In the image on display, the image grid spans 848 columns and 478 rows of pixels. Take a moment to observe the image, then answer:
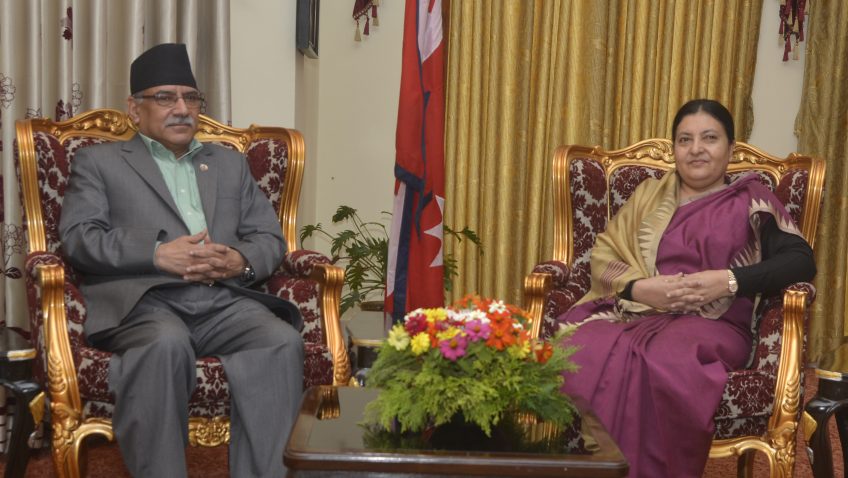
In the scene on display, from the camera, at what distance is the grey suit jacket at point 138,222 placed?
2910mm

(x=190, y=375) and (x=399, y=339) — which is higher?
(x=399, y=339)

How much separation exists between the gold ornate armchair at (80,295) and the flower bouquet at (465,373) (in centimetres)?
81

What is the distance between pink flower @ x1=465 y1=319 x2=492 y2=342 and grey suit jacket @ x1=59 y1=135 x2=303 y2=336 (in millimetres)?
1135

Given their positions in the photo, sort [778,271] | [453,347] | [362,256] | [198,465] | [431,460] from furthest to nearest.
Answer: [362,256] → [198,465] → [778,271] → [453,347] → [431,460]

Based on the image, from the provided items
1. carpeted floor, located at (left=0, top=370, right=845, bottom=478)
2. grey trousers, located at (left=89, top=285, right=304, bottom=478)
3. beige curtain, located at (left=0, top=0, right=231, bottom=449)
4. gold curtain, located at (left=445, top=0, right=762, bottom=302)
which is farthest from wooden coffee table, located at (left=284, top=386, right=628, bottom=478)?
gold curtain, located at (left=445, top=0, right=762, bottom=302)

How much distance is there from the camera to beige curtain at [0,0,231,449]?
3.61 m

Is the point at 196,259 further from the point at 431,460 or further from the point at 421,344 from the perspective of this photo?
the point at 431,460

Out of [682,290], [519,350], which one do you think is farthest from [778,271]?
[519,350]

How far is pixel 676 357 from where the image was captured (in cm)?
273

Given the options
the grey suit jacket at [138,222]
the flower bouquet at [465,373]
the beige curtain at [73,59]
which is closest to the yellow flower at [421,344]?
the flower bouquet at [465,373]

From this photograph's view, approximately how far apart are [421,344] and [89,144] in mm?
1796

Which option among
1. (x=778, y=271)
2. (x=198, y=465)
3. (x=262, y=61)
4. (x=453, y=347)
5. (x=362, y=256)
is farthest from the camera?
(x=362, y=256)

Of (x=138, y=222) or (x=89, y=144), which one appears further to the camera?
(x=89, y=144)

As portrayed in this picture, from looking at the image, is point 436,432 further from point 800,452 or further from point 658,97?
point 658,97
